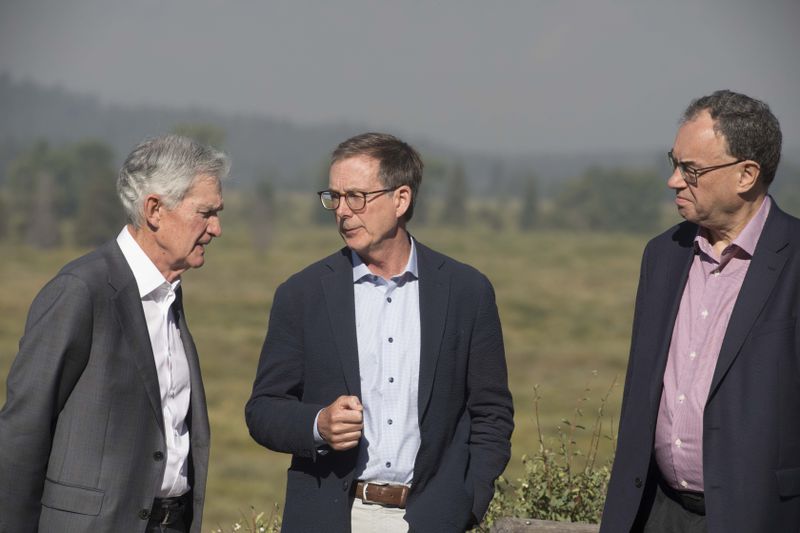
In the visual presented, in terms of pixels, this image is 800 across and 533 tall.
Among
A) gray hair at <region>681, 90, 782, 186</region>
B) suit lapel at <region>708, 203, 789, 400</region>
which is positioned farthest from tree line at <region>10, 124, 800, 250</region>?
suit lapel at <region>708, 203, 789, 400</region>

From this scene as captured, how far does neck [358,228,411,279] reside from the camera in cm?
367

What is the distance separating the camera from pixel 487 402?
374cm

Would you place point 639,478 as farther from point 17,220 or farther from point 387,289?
point 17,220

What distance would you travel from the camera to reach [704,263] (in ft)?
11.6

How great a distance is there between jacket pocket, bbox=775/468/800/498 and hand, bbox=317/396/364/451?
4.17 feet

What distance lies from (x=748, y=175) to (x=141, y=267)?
1.92 meters

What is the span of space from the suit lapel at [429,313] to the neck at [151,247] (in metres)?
0.82

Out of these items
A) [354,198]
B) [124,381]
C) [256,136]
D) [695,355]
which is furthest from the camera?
[256,136]

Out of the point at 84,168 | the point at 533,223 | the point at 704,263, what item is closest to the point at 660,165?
the point at 533,223

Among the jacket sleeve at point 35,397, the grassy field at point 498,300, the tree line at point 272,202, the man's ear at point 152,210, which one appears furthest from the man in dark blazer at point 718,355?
the tree line at point 272,202

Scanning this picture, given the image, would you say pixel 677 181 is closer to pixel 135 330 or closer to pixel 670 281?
pixel 670 281

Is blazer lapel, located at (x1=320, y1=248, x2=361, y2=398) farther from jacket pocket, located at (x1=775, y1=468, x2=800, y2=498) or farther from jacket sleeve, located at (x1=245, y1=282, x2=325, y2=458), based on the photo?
jacket pocket, located at (x1=775, y1=468, x2=800, y2=498)

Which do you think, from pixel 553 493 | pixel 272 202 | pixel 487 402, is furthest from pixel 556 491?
pixel 272 202

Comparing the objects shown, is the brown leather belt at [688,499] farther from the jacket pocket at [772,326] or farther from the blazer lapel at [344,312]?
the blazer lapel at [344,312]
